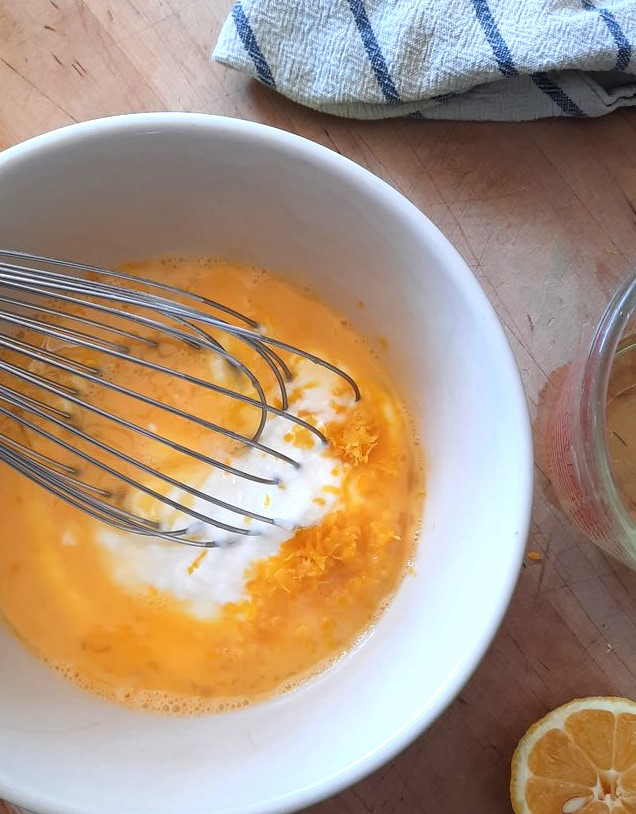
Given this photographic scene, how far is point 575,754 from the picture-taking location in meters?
0.67

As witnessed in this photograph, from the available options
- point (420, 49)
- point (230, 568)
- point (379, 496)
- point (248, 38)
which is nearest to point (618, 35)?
point (420, 49)

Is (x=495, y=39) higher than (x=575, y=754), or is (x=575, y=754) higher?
(x=495, y=39)

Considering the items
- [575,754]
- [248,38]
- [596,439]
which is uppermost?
[248,38]

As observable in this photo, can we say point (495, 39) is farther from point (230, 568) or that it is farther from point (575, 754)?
A: point (575, 754)

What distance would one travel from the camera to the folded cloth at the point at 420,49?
0.68m

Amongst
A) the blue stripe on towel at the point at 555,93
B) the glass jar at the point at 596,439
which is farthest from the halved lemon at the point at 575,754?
the blue stripe on towel at the point at 555,93

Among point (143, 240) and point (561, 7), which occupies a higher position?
point (561, 7)

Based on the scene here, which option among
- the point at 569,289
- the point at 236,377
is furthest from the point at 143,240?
the point at 569,289

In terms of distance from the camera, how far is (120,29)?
720 millimetres

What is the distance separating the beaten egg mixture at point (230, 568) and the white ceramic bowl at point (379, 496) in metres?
0.02

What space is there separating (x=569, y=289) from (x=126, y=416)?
0.42m

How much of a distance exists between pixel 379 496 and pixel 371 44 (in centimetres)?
40

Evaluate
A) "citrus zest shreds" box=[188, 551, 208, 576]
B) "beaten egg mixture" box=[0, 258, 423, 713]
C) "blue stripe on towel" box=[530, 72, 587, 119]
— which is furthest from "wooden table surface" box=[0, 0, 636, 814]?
"citrus zest shreds" box=[188, 551, 208, 576]

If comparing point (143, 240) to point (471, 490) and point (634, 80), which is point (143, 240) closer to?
point (471, 490)
